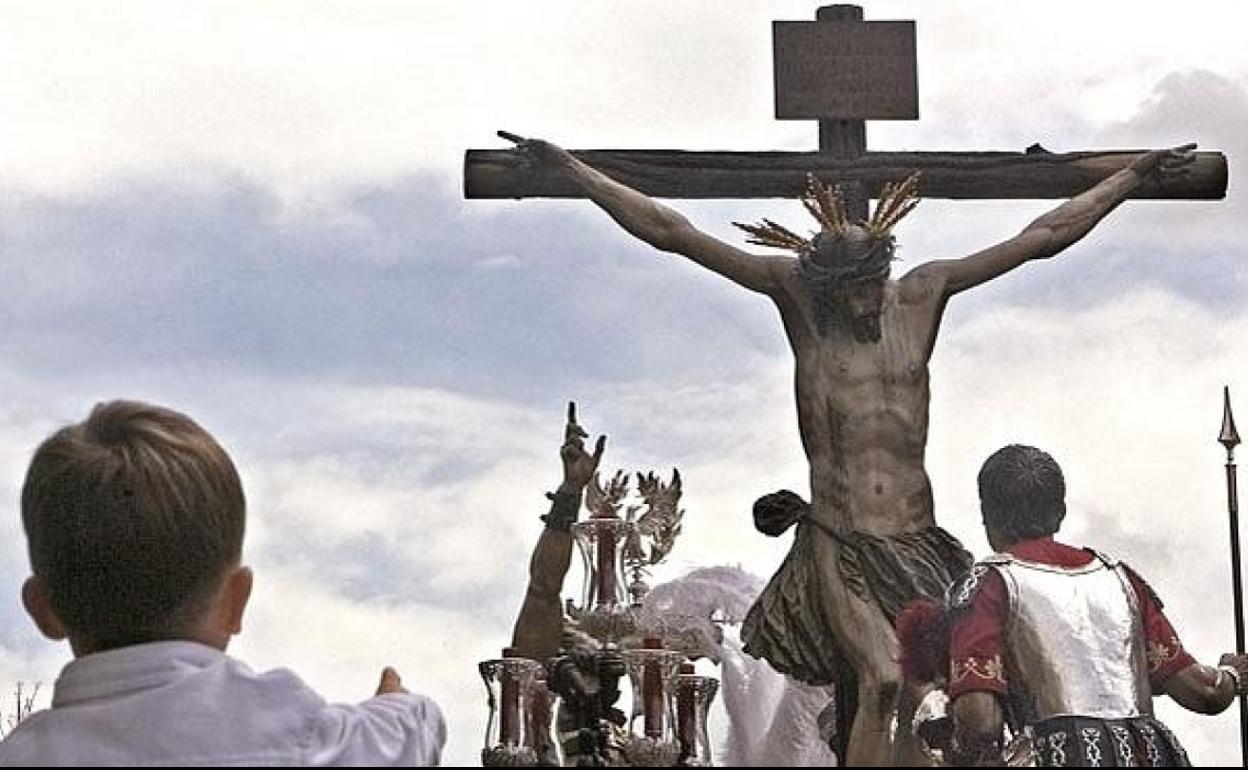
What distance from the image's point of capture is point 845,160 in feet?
29.7

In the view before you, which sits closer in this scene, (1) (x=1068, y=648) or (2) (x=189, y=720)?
(2) (x=189, y=720)

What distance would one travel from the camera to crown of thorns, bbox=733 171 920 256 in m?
8.00

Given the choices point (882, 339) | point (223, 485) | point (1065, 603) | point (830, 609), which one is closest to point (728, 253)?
point (882, 339)

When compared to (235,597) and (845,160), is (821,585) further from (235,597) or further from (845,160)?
(235,597)

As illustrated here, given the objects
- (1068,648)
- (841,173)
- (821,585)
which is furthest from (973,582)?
(841,173)

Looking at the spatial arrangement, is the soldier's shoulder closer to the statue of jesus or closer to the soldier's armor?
the soldier's armor

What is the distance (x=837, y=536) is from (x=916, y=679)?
77cm

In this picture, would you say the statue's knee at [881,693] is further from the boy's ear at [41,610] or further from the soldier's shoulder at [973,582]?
the boy's ear at [41,610]

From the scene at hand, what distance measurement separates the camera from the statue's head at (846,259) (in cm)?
800

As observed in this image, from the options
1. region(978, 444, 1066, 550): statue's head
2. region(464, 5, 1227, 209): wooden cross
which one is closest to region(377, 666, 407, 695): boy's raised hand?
region(978, 444, 1066, 550): statue's head

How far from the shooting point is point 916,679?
730cm

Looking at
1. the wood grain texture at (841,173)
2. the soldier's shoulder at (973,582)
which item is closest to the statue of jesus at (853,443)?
the wood grain texture at (841,173)

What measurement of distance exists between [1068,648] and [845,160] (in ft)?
9.27

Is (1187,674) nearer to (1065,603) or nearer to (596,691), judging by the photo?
(1065,603)
